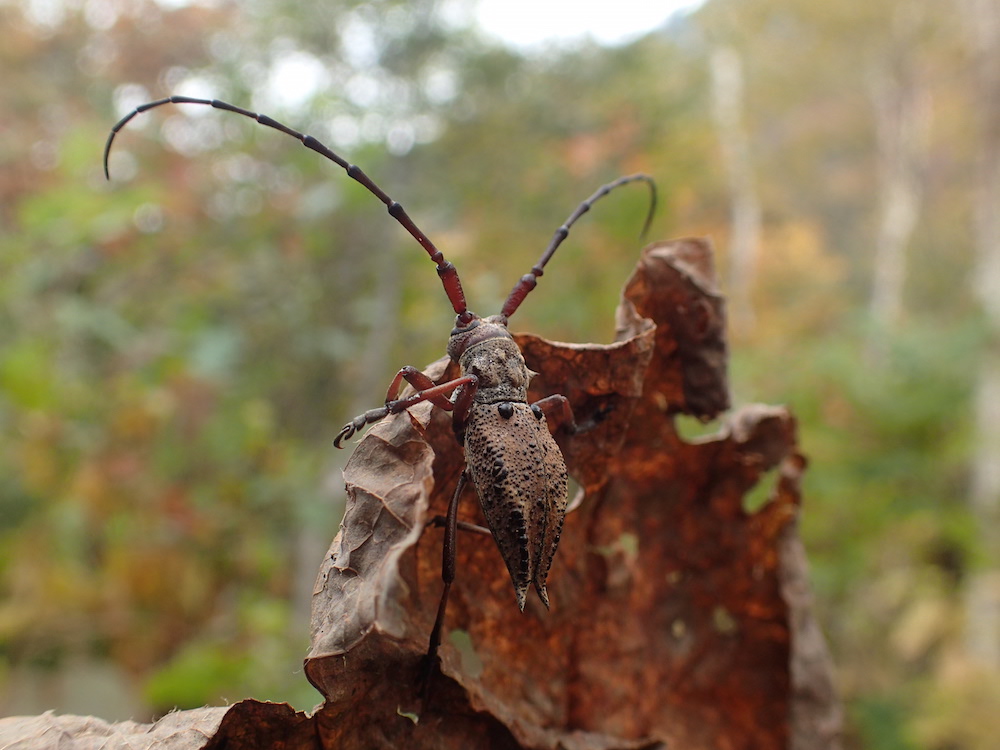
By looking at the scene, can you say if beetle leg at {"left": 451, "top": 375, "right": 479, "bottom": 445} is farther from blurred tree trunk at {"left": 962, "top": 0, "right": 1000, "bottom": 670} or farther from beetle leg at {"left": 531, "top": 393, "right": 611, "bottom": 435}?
blurred tree trunk at {"left": 962, "top": 0, "right": 1000, "bottom": 670}

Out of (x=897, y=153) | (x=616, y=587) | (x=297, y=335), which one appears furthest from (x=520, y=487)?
(x=897, y=153)

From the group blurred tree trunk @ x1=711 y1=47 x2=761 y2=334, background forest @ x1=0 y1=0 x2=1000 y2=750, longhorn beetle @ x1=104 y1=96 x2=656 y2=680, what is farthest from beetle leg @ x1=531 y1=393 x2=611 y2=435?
blurred tree trunk @ x1=711 y1=47 x2=761 y2=334

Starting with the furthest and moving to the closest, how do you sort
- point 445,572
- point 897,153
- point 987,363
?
point 897,153 < point 987,363 < point 445,572

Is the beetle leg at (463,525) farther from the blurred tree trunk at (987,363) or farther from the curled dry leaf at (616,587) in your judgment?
the blurred tree trunk at (987,363)

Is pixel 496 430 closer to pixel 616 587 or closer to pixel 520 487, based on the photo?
pixel 520 487

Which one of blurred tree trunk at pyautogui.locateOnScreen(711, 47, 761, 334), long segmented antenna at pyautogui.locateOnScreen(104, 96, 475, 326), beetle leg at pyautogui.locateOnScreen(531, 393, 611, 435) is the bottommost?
beetle leg at pyautogui.locateOnScreen(531, 393, 611, 435)

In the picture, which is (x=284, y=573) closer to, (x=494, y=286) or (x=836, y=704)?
(x=494, y=286)
